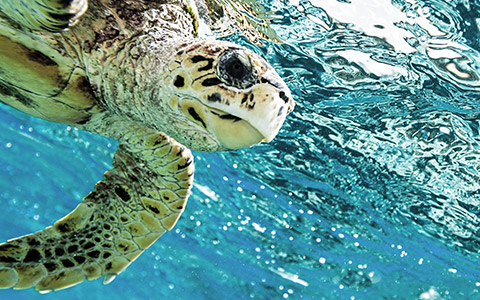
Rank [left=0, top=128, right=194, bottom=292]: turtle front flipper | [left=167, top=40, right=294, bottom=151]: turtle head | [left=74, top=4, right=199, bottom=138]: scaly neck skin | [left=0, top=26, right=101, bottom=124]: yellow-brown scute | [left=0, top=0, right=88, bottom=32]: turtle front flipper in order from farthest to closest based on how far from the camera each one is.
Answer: [left=0, top=128, right=194, bottom=292]: turtle front flipper, [left=0, top=26, right=101, bottom=124]: yellow-brown scute, [left=74, top=4, right=199, bottom=138]: scaly neck skin, [left=167, top=40, right=294, bottom=151]: turtle head, [left=0, top=0, right=88, bottom=32]: turtle front flipper

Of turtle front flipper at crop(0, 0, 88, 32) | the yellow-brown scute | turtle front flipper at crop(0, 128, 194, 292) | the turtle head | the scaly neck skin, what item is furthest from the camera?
turtle front flipper at crop(0, 128, 194, 292)

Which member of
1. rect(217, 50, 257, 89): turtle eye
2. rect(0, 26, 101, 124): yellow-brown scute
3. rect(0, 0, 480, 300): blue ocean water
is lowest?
rect(0, 0, 480, 300): blue ocean water

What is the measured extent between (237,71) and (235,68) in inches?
0.7

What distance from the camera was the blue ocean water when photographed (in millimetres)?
4680

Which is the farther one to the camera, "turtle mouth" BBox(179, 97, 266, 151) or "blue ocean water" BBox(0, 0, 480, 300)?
"blue ocean water" BBox(0, 0, 480, 300)

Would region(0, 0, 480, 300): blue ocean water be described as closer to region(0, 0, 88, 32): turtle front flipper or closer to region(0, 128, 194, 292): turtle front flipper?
region(0, 128, 194, 292): turtle front flipper

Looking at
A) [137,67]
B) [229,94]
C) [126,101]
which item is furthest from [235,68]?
[126,101]

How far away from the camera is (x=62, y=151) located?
13.5 metres

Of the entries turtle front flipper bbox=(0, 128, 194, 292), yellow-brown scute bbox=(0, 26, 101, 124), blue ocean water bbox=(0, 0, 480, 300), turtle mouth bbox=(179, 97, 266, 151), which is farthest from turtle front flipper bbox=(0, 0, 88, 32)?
blue ocean water bbox=(0, 0, 480, 300)

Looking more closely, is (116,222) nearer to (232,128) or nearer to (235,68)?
(232,128)

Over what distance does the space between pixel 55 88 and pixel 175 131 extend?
88cm

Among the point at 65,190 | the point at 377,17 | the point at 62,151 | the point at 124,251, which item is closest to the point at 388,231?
the point at 377,17

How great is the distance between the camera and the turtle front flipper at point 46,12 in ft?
6.39

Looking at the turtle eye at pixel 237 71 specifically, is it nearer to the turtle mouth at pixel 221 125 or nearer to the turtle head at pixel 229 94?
the turtle head at pixel 229 94
